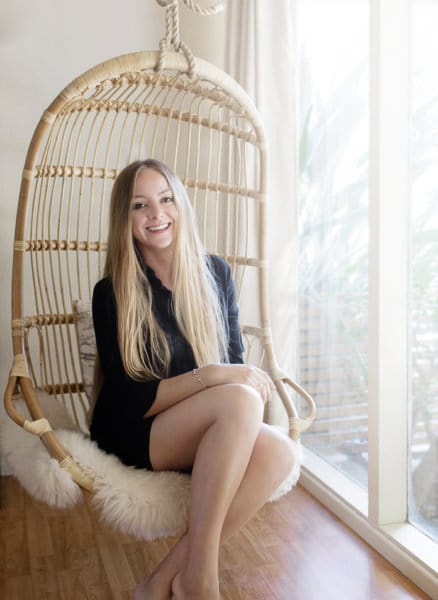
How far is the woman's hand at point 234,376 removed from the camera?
5.52 ft

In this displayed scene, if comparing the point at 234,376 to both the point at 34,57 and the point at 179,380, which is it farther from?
the point at 34,57

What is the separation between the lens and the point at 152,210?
188 cm

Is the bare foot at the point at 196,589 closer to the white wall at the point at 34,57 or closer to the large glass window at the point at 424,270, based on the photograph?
the large glass window at the point at 424,270

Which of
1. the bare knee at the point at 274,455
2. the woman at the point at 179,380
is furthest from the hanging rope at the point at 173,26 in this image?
the bare knee at the point at 274,455

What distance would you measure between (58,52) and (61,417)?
5.29 feet

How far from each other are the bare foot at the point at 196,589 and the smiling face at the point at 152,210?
0.88m

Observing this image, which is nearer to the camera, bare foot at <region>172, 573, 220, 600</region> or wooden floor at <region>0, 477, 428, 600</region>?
bare foot at <region>172, 573, 220, 600</region>

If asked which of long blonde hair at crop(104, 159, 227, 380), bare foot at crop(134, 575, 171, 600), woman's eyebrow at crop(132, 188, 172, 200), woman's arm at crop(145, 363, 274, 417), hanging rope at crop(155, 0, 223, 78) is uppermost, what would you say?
hanging rope at crop(155, 0, 223, 78)

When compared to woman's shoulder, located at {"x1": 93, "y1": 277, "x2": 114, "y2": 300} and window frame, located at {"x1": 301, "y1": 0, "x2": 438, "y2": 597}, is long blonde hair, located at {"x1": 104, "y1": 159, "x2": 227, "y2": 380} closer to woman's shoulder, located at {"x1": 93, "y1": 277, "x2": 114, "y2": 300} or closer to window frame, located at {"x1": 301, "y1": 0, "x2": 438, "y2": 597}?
woman's shoulder, located at {"x1": 93, "y1": 277, "x2": 114, "y2": 300}

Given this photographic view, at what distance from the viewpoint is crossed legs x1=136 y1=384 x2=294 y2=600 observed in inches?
59.2

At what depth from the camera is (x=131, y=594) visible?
183 cm

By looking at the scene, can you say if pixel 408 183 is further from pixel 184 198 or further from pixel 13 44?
pixel 13 44

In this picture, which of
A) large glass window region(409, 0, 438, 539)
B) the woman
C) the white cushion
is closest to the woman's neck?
the woman

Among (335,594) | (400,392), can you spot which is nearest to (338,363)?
(400,392)
